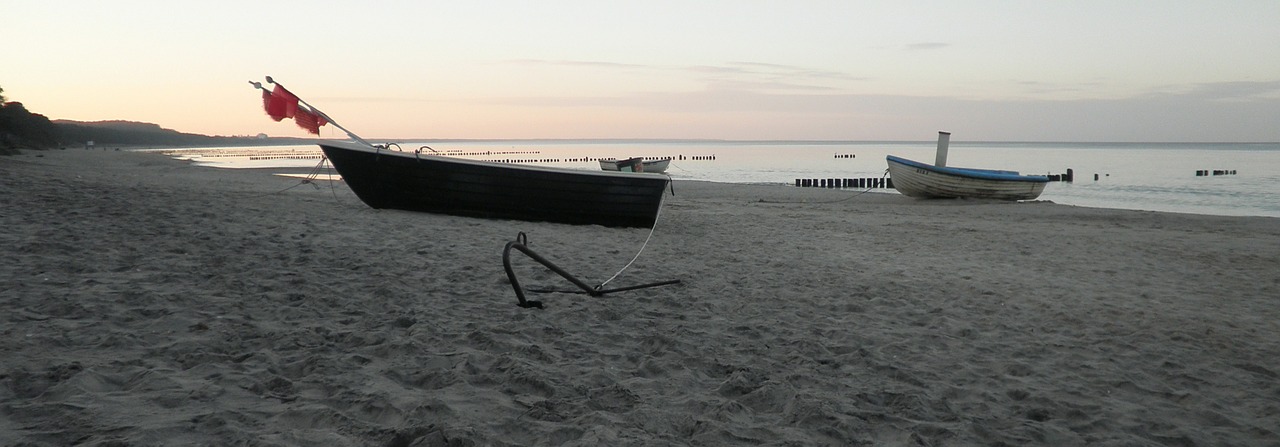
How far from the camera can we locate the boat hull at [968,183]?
64.4ft

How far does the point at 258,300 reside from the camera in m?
4.89

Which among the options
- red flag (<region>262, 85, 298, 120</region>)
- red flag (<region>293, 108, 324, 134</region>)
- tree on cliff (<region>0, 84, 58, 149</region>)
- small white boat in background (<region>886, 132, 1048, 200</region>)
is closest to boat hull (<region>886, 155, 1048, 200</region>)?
small white boat in background (<region>886, 132, 1048, 200</region>)

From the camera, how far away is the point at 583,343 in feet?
14.8

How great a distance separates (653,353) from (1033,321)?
122 inches

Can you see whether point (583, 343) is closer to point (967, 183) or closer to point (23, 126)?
point (967, 183)

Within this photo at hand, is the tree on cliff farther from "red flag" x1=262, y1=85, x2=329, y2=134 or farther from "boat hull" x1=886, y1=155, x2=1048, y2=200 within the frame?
"boat hull" x1=886, y1=155, x2=1048, y2=200

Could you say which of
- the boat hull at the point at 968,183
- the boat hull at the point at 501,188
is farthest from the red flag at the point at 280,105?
the boat hull at the point at 968,183

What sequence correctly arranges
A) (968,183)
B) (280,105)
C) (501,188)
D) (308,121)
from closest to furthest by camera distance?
(280,105)
(308,121)
(501,188)
(968,183)

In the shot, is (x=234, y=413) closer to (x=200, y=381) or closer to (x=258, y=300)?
(x=200, y=381)

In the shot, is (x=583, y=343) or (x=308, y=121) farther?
(x=308, y=121)

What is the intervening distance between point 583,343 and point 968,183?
58.3 ft

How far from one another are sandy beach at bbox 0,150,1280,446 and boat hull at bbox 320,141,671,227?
2.19m

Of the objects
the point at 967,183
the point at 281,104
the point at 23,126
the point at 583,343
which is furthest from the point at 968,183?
the point at 23,126

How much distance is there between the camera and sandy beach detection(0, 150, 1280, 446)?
3.14m
